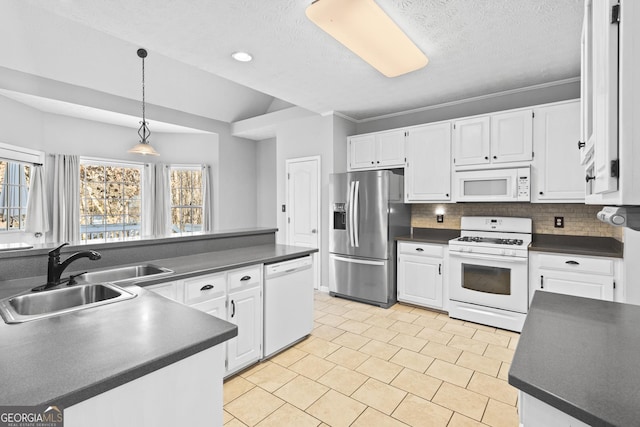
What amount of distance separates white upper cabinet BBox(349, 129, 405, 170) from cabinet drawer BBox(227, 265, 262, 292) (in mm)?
2497

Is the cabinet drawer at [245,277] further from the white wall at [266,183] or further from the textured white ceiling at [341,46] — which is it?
the white wall at [266,183]

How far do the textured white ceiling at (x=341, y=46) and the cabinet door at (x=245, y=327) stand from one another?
6.56 ft

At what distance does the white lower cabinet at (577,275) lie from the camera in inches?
107

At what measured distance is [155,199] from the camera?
18.3 ft

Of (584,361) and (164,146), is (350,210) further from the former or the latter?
(164,146)

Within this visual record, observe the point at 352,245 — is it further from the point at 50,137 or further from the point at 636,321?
the point at 50,137

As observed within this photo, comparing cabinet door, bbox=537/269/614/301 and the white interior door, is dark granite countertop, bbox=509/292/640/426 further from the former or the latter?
the white interior door

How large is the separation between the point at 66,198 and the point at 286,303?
4070 mm

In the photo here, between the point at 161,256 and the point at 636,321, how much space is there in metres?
2.79

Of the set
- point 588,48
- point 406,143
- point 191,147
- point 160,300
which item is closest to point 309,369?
point 160,300

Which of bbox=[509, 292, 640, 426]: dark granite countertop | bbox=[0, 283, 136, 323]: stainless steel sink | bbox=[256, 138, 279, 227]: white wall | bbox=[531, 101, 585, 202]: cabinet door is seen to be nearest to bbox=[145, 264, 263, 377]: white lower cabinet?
bbox=[0, 283, 136, 323]: stainless steel sink

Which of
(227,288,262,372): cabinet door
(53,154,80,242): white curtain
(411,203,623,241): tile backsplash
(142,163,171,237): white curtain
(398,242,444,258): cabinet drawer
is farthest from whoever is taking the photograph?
(142,163,171,237): white curtain

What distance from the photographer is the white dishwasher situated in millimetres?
2605

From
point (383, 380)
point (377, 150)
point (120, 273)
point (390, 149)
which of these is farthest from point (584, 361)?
A: point (377, 150)
